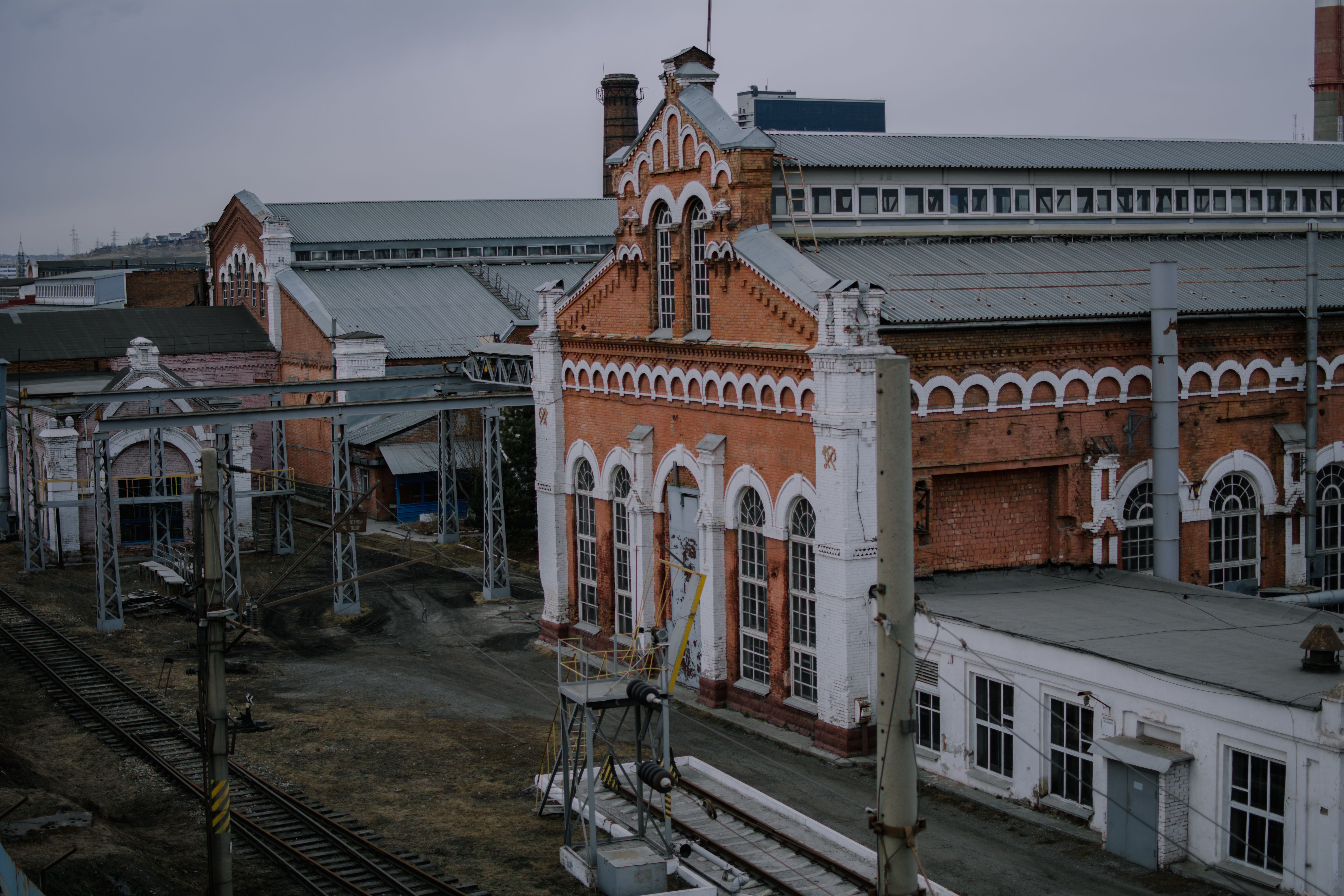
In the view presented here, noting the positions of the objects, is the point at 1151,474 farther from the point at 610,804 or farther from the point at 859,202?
the point at 610,804

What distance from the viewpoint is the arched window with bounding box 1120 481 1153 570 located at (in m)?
27.6

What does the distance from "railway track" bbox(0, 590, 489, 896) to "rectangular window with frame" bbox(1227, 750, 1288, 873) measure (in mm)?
9986

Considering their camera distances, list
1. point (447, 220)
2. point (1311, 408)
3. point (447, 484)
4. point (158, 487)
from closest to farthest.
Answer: point (1311, 408) < point (158, 487) < point (447, 484) < point (447, 220)

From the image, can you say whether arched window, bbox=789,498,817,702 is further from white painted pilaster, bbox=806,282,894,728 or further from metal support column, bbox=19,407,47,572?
metal support column, bbox=19,407,47,572

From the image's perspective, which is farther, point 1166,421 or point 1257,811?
point 1166,421

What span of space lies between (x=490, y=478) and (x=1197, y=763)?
24.3 metres

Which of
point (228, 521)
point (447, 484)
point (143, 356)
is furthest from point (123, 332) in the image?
point (228, 521)

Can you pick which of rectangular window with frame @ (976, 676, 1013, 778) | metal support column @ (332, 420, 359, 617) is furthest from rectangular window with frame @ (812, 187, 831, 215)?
metal support column @ (332, 420, 359, 617)

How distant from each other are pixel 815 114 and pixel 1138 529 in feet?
81.0

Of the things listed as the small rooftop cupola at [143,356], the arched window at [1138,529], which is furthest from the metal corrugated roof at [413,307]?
the arched window at [1138,529]

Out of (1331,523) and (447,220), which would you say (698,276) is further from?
(447,220)

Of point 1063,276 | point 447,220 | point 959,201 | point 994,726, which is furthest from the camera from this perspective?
point 447,220

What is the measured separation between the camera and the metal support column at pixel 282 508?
45469mm

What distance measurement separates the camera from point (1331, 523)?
97.9 feet
